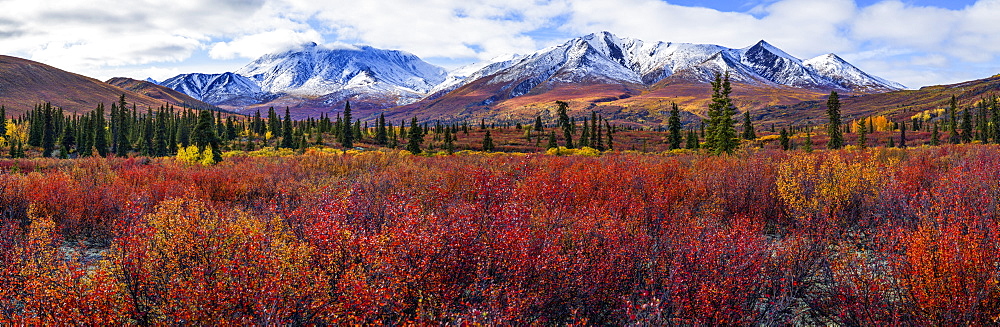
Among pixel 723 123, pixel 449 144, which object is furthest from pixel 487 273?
pixel 449 144

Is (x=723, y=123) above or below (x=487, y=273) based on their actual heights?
above

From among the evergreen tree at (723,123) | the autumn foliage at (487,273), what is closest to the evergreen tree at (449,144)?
the evergreen tree at (723,123)

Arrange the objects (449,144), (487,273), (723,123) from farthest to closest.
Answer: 1. (449,144)
2. (723,123)
3. (487,273)

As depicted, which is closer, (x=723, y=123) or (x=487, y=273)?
(x=487, y=273)

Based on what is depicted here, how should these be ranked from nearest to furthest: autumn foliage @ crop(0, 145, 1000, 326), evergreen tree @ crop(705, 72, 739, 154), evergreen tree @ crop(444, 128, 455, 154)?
autumn foliage @ crop(0, 145, 1000, 326), evergreen tree @ crop(705, 72, 739, 154), evergreen tree @ crop(444, 128, 455, 154)

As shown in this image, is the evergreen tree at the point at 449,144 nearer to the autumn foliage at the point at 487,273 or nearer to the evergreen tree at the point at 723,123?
the evergreen tree at the point at 723,123

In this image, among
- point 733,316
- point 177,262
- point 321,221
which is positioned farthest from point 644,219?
point 177,262

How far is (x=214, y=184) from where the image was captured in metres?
14.1

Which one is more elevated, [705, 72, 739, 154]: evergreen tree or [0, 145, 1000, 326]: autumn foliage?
[705, 72, 739, 154]: evergreen tree

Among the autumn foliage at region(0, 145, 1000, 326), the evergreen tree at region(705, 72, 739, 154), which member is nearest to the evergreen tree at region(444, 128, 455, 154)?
the evergreen tree at region(705, 72, 739, 154)

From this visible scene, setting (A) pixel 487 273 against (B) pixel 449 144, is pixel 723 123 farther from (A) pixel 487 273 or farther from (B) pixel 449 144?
(A) pixel 487 273

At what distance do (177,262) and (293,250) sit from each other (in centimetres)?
132

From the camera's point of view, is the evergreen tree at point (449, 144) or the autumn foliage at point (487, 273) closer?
the autumn foliage at point (487, 273)

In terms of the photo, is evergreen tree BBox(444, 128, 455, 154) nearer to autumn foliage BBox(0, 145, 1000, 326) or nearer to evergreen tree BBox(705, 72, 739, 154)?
evergreen tree BBox(705, 72, 739, 154)
